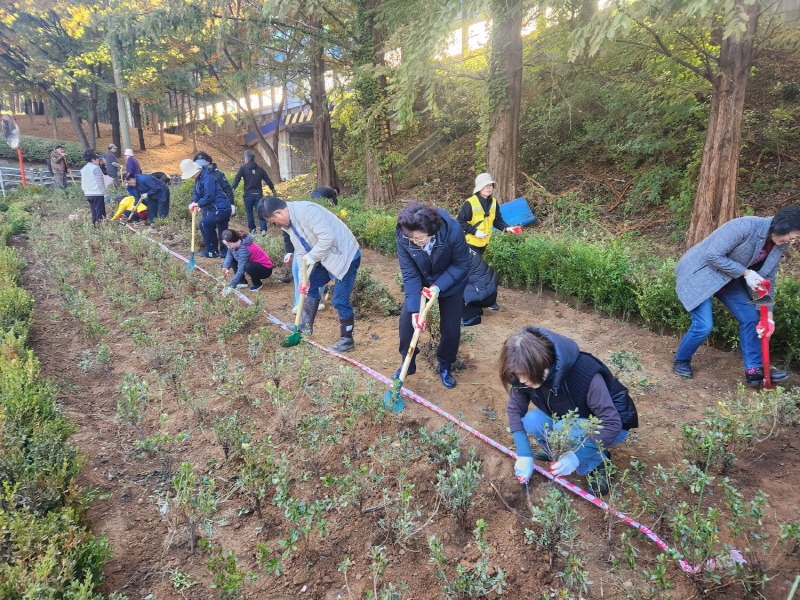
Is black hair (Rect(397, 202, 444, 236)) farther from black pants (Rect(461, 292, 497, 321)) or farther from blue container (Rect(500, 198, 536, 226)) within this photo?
blue container (Rect(500, 198, 536, 226))

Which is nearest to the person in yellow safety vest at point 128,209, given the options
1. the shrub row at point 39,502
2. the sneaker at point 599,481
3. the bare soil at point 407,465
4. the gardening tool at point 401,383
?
the bare soil at point 407,465

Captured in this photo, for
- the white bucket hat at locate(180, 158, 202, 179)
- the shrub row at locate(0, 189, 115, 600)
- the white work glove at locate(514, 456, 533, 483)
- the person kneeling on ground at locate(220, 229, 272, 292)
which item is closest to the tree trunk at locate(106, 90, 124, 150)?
the white bucket hat at locate(180, 158, 202, 179)

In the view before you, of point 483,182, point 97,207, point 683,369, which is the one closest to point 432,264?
point 483,182

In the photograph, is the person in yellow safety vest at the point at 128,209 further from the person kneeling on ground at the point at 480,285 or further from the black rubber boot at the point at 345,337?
the person kneeling on ground at the point at 480,285

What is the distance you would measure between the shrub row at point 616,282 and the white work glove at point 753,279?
635 mm

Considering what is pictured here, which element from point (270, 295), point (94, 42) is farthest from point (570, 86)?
point (94, 42)

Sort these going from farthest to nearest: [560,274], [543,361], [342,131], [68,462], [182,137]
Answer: [182,137]
[342,131]
[560,274]
[68,462]
[543,361]

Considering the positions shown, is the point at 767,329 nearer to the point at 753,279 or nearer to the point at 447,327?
the point at 753,279

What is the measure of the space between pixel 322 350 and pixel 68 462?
2144mm

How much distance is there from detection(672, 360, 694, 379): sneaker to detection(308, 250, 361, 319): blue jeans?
2.81 m

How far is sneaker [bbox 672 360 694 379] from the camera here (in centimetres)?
382

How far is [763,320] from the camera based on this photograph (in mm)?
3361

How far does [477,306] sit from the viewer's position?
16.0 feet

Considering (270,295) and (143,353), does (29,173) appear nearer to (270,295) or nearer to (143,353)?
(270,295)
